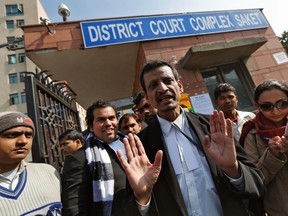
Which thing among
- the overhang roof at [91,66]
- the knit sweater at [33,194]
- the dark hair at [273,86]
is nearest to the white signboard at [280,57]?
the overhang roof at [91,66]

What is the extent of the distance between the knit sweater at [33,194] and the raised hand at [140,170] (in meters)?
0.53

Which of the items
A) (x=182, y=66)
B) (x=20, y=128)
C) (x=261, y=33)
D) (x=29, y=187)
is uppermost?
(x=261, y=33)

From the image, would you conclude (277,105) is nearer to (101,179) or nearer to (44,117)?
(101,179)

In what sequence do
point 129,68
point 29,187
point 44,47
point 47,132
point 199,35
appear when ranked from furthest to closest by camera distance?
point 129,68
point 199,35
point 44,47
point 47,132
point 29,187

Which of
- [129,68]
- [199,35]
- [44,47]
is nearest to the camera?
[44,47]

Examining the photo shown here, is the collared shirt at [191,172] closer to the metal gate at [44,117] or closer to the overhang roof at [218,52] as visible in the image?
the metal gate at [44,117]

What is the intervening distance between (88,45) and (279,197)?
4096 mm

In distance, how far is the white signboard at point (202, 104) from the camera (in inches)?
173

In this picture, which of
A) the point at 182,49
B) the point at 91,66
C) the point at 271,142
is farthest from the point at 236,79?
the point at 271,142

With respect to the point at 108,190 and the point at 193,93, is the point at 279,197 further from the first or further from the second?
the point at 193,93

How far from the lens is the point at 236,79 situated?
199 inches

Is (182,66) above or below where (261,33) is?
below

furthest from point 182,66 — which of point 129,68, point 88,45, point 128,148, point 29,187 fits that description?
point 29,187

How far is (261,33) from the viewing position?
5.32 m
